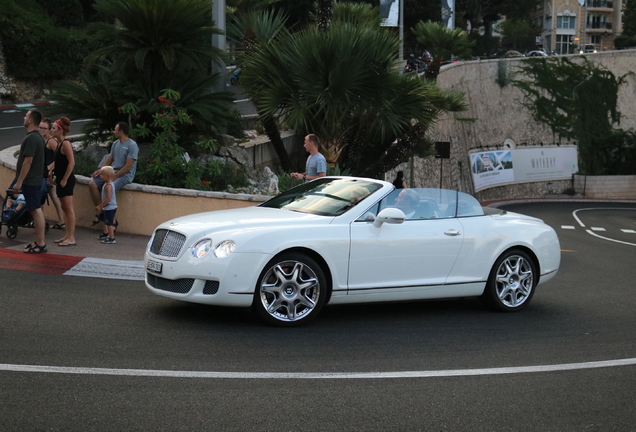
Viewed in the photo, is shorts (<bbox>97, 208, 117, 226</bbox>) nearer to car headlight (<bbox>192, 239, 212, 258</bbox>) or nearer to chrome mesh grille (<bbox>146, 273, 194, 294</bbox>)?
chrome mesh grille (<bbox>146, 273, 194, 294</bbox>)

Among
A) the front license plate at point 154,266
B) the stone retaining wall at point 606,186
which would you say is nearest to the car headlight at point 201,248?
the front license plate at point 154,266

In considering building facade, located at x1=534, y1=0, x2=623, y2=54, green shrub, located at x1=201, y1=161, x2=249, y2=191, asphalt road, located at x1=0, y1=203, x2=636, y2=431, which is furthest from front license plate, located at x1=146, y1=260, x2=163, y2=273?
building facade, located at x1=534, y1=0, x2=623, y2=54

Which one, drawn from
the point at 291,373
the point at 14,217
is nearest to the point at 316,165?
the point at 14,217

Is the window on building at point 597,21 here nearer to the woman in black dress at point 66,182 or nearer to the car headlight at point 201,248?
the woman in black dress at point 66,182

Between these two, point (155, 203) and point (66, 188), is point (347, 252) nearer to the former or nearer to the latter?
point (66, 188)

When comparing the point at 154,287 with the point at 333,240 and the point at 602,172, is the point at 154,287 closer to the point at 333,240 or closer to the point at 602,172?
the point at 333,240

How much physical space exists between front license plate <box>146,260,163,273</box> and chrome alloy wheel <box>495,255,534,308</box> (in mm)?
3491

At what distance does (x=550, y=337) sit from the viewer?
788cm

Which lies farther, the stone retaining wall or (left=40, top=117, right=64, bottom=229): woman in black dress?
the stone retaining wall

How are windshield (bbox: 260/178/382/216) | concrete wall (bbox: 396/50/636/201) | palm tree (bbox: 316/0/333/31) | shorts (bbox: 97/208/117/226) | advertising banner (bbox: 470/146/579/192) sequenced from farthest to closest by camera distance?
advertising banner (bbox: 470/146/579/192)
concrete wall (bbox: 396/50/636/201)
palm tree (bbox: 316/0/333/31)
shorts (bbox: 97/208/117/226)
windshield (bbox: 260/178/382/216)

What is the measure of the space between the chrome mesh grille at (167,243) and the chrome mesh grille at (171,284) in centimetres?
22

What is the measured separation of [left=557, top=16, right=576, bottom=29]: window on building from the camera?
123 m

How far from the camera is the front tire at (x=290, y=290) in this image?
747cm

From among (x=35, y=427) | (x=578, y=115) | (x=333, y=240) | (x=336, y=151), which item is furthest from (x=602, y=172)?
(x=35, y=427)
